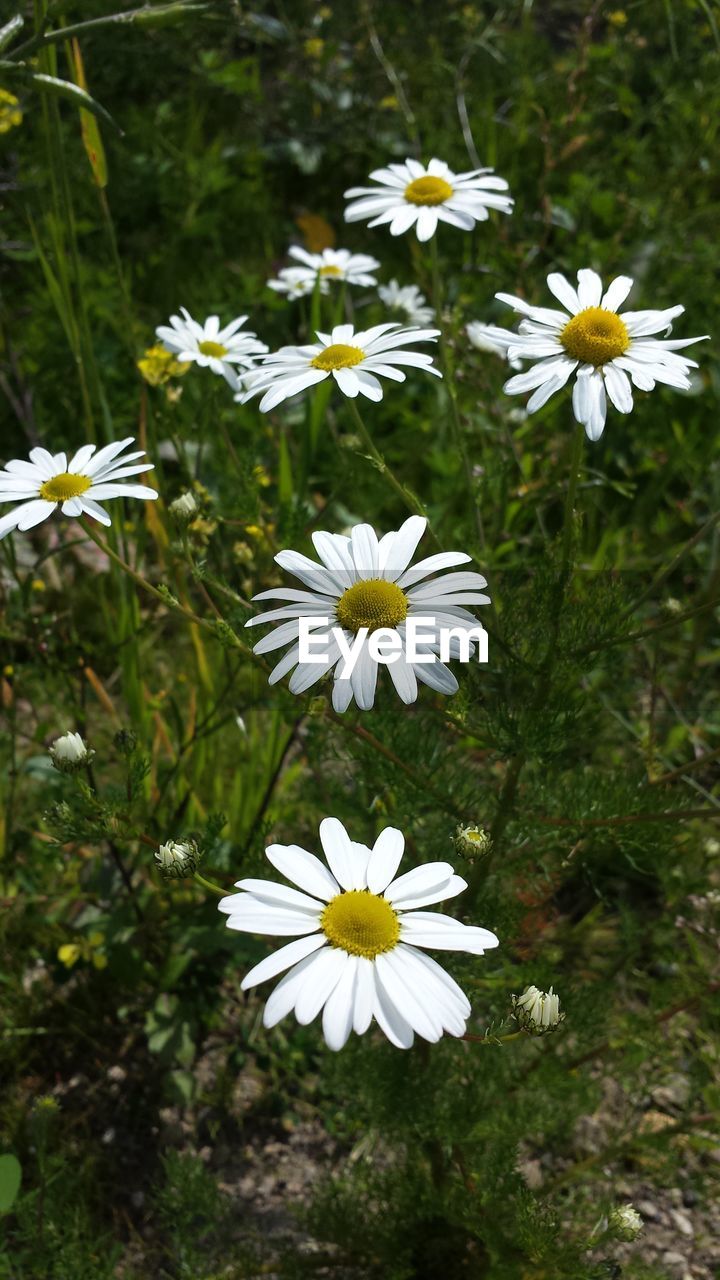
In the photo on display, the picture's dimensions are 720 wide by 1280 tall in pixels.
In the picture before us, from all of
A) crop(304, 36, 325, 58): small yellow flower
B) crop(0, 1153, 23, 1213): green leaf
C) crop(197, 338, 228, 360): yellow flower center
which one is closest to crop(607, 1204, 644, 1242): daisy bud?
crop(0, 1153, 23, 1213): green leaf

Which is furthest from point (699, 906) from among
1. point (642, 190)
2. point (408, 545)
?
point (642, 190)

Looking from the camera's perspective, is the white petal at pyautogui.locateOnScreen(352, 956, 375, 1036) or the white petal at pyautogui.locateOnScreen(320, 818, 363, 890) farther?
the white petal at pyautogui.locateOnScreen(320, 818, 363, 890)

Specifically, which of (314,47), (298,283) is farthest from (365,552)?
(314,47)

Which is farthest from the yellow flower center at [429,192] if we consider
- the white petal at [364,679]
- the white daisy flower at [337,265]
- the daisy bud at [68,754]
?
the daisy bud at [68,754]

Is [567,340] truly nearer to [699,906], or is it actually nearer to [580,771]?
[580,771]

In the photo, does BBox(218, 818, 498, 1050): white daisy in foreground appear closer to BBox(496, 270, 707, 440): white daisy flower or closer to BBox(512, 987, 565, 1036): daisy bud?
BBox(512, 987, 565, 1036): daisy bud

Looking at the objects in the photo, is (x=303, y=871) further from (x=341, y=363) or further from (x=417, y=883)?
Answer: (x=341, y=363)
